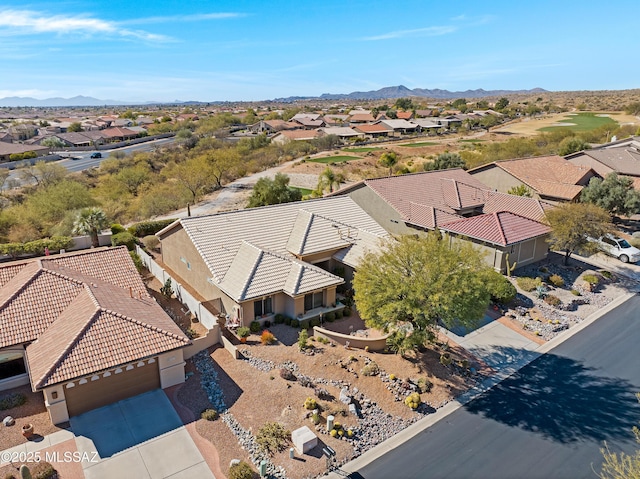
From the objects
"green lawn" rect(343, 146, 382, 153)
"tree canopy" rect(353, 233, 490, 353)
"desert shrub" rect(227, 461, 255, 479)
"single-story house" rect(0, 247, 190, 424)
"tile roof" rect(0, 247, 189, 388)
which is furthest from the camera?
"green lawn" rect(343, 146, 382, 153)

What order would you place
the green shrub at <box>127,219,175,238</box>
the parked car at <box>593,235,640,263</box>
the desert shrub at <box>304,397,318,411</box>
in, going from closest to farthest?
the desert shrub at <box>304,397,318,411</box> → the parked car at <box>593,235,640,263</box> → the green shrub at <box>127,219,175,238</box>

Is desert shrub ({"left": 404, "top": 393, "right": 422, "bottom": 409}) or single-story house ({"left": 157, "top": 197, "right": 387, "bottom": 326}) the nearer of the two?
desert shrub ({"left": 404, "top": 393, "right": 422, "bottom": 409})

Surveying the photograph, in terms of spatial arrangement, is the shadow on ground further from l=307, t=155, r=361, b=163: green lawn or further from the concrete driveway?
l=307, t=155, r=361, b=163: green lawn

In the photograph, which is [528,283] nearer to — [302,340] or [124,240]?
[302,340]

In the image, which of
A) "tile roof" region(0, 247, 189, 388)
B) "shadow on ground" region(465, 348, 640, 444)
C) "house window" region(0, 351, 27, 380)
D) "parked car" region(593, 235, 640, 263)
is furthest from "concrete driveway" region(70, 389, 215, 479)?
"parked car" region(593, 235, 640, 263)

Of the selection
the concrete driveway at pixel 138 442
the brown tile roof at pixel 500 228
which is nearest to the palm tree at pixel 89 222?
the concrete driveway at pixel 138 442

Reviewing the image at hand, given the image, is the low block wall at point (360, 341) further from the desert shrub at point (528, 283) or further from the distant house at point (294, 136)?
the distant house at point (294, 136)

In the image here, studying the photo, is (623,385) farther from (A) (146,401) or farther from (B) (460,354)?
(A) (146,401)
